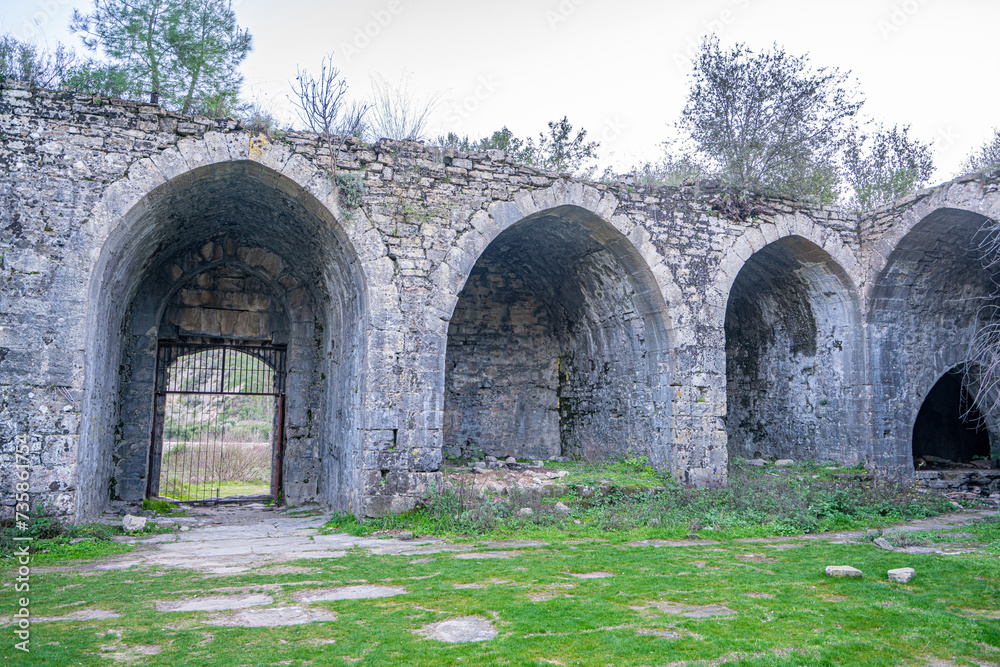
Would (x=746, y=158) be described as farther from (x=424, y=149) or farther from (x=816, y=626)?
(x=816, y=626)

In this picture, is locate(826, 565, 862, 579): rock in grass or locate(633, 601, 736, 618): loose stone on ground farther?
locate(826, 565, 862, 579): rock in grass

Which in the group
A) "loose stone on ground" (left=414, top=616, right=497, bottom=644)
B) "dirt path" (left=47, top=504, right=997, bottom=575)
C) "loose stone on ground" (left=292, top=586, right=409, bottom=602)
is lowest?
"dirt path" (left=47, top=504, right=997, bottom=575)

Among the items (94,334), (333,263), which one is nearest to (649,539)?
(333,263)

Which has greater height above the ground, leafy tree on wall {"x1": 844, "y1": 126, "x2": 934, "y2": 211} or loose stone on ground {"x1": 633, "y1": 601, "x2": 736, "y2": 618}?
leafy tree on wall {"x1": 844, "y1": 126, "x2": 934, "y2": 211}

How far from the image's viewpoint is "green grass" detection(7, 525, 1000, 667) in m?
3.33

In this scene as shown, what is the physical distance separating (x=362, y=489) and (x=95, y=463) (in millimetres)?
3194

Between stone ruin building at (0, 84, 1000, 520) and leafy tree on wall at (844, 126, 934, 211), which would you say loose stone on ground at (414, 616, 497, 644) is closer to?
stone ruin building at (0, 84, 1000, 520)

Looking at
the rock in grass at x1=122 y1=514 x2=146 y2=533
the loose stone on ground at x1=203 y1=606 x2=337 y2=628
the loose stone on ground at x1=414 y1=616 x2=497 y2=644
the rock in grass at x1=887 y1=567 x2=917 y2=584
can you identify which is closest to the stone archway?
the rock in grass at x1=122 y1=514 x2=146 y2=533

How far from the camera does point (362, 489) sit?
7359 mm

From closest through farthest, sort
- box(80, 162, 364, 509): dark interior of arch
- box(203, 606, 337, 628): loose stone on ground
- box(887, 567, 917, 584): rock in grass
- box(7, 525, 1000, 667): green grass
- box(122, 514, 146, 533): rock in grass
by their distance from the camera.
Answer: box(7, 525, 1000, 667): green grass
box(203, 606, 337, 628): loose stone on ground
box(887, 567, 917, 584): rock in grass
box(122, 514, 146, 533): rock in grass
box(80, 162, 364, 509): dark interior of arch

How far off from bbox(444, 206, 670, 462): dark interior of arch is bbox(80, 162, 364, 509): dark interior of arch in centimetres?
247

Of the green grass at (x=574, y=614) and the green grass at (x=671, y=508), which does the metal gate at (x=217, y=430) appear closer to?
the green grass at (x=671, y=508)

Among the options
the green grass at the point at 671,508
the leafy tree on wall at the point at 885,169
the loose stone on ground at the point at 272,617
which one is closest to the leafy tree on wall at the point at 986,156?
the leafy tree on wall at the point at 885,169

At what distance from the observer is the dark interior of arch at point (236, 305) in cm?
771
